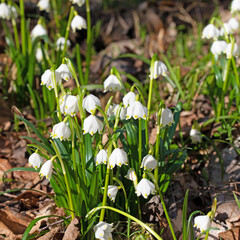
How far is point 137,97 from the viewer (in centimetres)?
179

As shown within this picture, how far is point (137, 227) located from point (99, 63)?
2.59 m

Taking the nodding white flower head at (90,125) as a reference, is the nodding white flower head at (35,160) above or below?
below

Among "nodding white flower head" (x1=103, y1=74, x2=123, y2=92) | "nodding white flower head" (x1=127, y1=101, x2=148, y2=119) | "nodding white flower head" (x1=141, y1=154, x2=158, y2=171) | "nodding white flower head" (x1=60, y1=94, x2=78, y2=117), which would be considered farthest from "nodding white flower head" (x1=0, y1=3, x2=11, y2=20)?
"nodding white flower head" (x1=141, y1=154, x2=158, y2=171)

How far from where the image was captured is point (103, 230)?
1.91 meters

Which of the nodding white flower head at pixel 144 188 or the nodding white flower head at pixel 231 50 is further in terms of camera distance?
the nodding white flower head at pixel 231 50

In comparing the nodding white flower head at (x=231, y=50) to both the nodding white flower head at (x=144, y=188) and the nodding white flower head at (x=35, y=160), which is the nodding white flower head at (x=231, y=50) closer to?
the nodding white flower head at (x=144, y=188)

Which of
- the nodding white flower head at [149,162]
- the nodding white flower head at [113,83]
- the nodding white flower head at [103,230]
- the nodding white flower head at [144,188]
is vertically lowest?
the nodding white flower head at [103,230]

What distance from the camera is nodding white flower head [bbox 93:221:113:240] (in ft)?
6.20

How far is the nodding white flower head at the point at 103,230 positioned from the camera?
6.20 feet

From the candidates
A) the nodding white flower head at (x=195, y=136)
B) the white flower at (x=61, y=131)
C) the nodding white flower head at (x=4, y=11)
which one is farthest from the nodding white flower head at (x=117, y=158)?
the nodding white flower head at (x=4, y=11)

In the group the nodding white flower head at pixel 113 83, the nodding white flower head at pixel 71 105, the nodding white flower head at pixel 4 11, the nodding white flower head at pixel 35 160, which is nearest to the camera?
the nodding white flower head at pixel 71 105

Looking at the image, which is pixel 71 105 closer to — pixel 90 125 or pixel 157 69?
pixel 90 125

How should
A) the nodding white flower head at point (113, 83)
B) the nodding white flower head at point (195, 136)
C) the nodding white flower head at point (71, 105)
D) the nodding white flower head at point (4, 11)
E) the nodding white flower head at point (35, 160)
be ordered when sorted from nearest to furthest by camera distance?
the nodding white flower head at point (71, 105) → the nodding white flower head at point (35, 160) → the nodding white flower head at point (113, 83) → the nodding white flower head at point (195, 136) → the nodding white flower head at point (4, 11)

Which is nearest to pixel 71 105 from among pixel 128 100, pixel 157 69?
pixel 128 100
